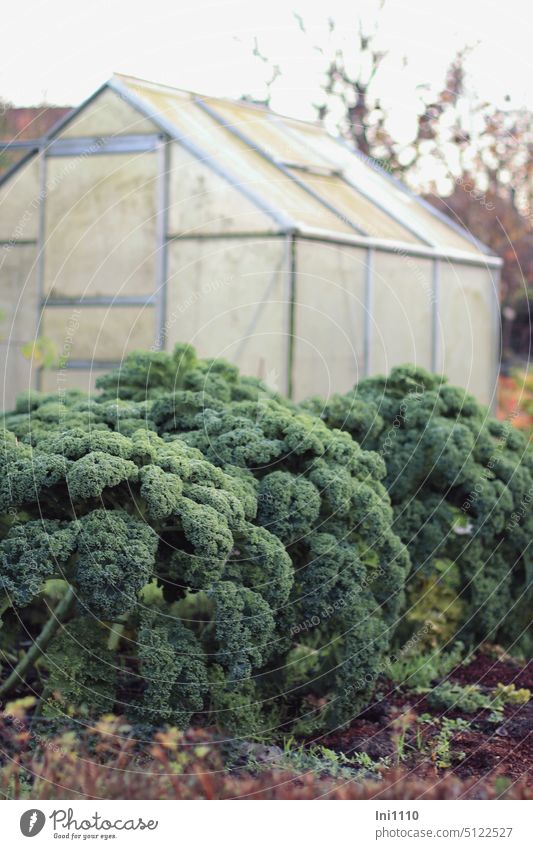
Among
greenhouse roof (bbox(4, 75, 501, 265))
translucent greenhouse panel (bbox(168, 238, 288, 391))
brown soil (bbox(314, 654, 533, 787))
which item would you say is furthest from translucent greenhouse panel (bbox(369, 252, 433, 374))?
brown soil (bbox(314, 654, 533, 787))

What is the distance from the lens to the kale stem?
656 cm

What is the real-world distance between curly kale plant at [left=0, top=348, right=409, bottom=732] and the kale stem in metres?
0.02

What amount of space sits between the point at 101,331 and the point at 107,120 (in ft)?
9.16

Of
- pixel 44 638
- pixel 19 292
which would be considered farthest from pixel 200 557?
pixel 19 292

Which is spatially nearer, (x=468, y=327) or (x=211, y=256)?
(x=211, y=256)

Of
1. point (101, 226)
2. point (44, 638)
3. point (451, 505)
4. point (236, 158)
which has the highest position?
point (236, 158)

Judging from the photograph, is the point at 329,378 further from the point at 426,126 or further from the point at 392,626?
the point at 426,126

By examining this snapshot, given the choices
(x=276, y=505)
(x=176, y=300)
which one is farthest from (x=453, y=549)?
(x=176, y=300)

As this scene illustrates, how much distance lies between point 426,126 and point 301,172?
569 centimetres

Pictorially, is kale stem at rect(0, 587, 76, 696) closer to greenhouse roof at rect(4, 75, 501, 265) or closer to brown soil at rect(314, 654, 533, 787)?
brown soil at rect(314, 654, 533, 787)

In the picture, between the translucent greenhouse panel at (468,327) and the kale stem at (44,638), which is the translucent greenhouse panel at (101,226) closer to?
the translucent greenhouse panel at (468,327)

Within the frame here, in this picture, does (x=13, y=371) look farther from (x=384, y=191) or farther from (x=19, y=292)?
(x=384, y=191)

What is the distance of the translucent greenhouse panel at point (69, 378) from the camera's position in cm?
1429

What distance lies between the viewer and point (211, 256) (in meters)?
13.2
